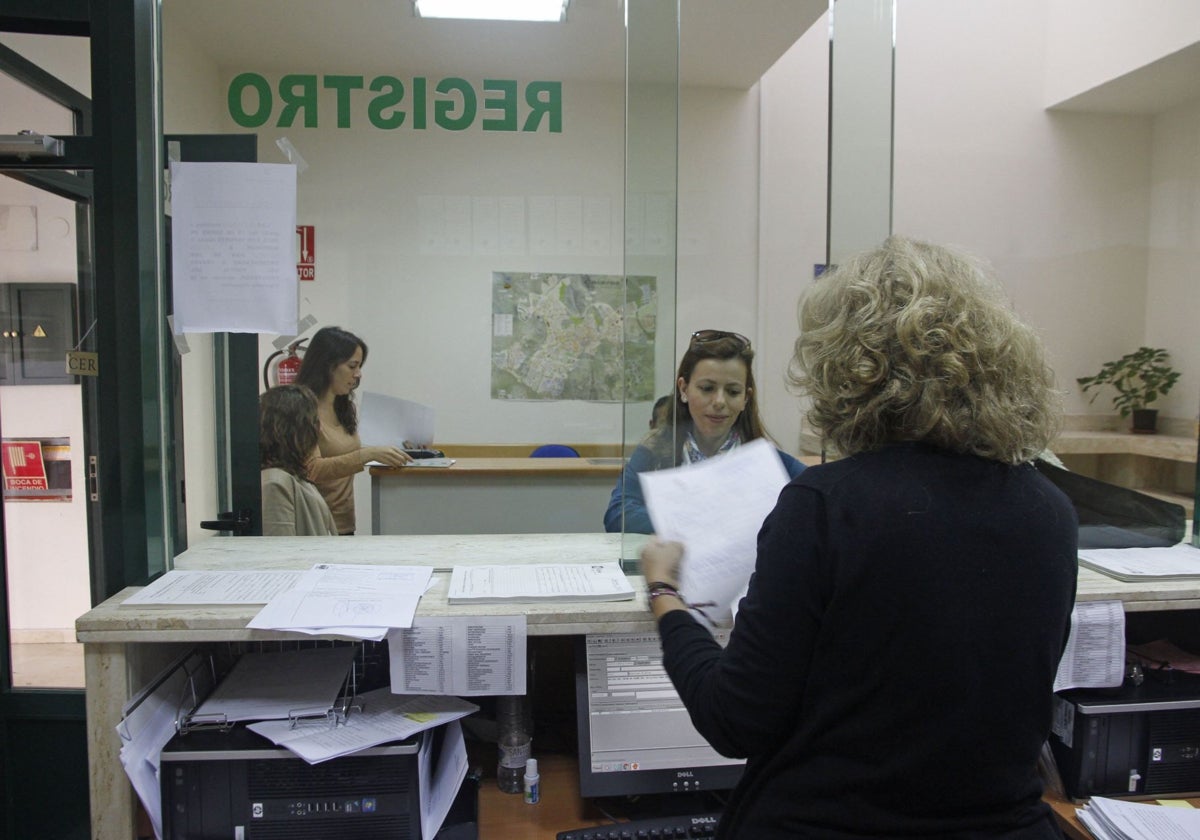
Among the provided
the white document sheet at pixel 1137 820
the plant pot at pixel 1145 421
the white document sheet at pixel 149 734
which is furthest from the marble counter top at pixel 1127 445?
the white document sheet at pixel 149 734

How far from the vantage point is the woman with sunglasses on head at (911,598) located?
0.67 m

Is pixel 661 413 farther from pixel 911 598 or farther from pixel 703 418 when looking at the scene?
pixel 911 598

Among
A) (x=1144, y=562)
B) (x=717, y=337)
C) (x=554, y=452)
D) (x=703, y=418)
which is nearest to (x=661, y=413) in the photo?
(x=703, y=418)

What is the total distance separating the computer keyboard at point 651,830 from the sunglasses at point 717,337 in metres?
0.80

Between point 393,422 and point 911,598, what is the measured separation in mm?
2258

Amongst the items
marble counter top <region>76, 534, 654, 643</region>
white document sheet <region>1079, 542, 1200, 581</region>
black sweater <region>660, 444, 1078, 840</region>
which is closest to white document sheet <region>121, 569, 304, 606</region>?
marble counter top <region>76, 534, 654, 643</region>

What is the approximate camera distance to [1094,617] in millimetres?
1130

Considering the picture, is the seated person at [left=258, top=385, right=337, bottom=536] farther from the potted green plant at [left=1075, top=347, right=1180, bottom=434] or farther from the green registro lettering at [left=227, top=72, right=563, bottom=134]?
the potted green plant at [left=1075, top=347, right=1180, bottom=434]

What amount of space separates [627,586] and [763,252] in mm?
878

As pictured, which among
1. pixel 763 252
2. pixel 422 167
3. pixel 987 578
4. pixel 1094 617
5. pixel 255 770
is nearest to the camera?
pixel 987 578

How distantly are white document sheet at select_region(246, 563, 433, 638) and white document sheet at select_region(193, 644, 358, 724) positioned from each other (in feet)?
0.50

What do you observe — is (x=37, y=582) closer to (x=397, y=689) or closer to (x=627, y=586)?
(x=397, y=689)

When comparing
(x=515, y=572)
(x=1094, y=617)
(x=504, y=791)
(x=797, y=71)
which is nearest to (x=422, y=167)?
(x=797, y=71)

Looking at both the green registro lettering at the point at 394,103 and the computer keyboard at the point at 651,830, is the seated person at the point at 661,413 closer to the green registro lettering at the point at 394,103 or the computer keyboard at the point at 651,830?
the computer keyboard at the point at 651,830
